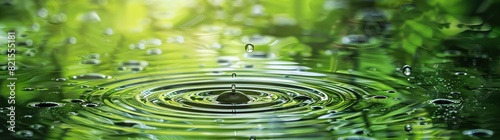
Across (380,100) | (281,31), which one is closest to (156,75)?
(380,100)

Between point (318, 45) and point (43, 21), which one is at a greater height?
point (43, 21)

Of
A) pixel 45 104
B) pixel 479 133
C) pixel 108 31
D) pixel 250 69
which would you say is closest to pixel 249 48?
pixel 250 69

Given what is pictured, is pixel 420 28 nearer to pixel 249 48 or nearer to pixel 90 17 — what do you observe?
pixel 249 48

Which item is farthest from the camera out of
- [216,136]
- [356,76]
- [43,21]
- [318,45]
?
[43,21]

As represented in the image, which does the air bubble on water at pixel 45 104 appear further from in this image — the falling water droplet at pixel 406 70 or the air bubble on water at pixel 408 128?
the falling water droplet at pixel 406 70

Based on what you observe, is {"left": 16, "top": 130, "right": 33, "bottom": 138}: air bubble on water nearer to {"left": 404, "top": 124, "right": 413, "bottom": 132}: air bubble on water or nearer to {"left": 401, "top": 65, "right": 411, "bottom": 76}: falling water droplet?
{"left": 404, "top": 124, "right": 413, "bottom": 132}: air bubble on water

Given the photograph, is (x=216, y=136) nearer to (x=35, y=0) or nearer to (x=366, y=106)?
(x=366, y=106)

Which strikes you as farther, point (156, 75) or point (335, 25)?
point (335, 25)
